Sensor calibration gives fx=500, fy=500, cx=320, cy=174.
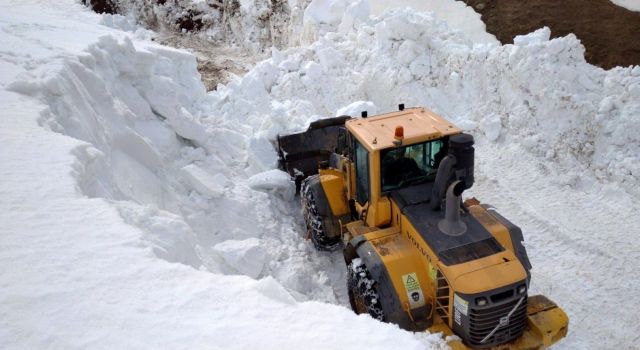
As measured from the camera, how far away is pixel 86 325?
3.07m

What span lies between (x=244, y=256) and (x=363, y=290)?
64.6 inches

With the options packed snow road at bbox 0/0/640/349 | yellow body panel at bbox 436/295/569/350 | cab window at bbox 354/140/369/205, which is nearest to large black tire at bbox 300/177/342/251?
packed snow road at bbox 0/0/640/349

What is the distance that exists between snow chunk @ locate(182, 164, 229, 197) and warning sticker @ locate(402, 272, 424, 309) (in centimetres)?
345

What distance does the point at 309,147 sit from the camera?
8.47 metres

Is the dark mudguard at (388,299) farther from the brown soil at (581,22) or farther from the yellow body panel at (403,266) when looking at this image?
the brown soil at (581,22)

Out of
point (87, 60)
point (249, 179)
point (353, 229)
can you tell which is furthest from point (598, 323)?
point (87, 60)

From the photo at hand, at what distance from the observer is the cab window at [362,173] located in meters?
5.79

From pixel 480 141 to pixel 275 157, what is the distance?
3.83m

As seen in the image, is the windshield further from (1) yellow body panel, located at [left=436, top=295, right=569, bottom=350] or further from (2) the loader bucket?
(2) the loader bucket

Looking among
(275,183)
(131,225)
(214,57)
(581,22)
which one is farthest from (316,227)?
(581,22)

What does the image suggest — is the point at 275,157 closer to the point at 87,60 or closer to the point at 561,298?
the point at 87,60

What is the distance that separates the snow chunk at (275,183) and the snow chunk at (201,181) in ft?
1.97

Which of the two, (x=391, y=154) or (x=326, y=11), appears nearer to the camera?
(x=391, y=154)

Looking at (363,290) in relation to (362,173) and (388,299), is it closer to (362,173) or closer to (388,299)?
(388,299)
